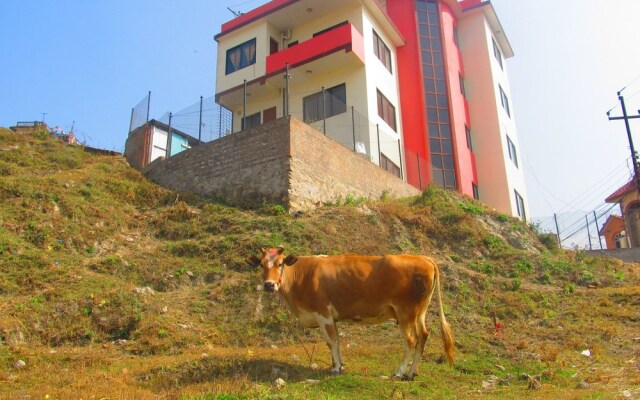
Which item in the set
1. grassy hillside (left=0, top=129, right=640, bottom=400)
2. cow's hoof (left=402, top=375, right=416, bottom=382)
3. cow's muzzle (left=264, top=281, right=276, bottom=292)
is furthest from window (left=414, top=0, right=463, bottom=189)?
cow's muzzle (left=264, top=281, right=276, bottom=292)

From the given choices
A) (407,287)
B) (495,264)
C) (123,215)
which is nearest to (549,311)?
(495,264)

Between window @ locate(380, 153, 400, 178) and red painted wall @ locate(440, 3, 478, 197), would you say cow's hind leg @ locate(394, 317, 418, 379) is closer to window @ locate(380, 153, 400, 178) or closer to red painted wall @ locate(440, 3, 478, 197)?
window @ locate(380, 153, 400, 178)

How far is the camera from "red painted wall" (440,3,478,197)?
1147 inches

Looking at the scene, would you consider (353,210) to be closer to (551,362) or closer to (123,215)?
(123,215)

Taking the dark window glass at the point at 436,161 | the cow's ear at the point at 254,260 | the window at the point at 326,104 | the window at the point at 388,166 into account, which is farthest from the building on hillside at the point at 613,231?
the cow's ear at the point at 254,260

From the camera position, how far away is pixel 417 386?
7723 mm

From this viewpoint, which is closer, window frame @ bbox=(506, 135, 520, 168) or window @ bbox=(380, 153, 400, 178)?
window @ bbox=(380, 153, 400, 178)

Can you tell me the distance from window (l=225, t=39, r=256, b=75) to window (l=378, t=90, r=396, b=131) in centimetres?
780

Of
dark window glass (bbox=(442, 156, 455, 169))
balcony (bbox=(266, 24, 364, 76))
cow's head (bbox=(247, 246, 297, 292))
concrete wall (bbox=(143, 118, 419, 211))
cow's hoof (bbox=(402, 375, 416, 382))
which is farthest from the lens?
dark window glass (bbox=(442, 156, 455, 169))

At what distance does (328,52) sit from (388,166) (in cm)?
645

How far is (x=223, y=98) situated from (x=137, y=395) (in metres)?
24.7

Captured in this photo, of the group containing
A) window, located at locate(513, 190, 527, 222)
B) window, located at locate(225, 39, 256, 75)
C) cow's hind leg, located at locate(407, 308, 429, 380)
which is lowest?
cow's hind leg, located at locate(407, 308, 429, 380)

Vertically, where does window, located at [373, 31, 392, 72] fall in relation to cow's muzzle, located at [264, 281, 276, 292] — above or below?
above

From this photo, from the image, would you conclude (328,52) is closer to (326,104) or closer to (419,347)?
(326,104)
